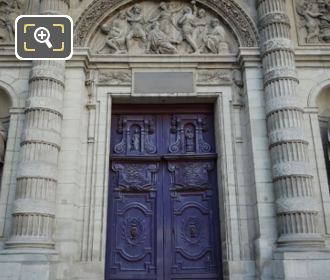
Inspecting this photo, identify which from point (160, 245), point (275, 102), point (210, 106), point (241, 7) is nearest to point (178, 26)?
point (241, 7)

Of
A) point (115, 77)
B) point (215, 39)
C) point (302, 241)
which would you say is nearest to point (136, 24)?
point (115, 77)

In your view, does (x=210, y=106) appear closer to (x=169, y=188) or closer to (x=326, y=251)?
(x=169, y=188)

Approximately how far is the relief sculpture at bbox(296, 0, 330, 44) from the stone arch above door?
4.54 ft

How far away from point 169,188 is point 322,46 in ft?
16.8

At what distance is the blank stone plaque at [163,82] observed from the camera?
9.05 metres

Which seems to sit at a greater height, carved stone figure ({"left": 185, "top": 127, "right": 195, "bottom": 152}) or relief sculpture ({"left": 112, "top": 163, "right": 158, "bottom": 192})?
carved stone figure ({"left": 185, "top": 127, "right": 195, "bottom": 152})

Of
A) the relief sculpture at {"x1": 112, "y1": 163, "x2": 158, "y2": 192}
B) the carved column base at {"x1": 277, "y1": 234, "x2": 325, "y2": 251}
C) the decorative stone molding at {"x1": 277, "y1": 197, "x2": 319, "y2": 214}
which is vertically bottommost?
the carved column base at {"x1": 277, "y1": 234, "x2": 325, "y2": 251}

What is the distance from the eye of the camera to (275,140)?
8039mm

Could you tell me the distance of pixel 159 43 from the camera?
30.7 feet

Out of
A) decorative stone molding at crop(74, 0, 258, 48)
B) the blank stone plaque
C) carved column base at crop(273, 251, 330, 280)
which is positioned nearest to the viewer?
carved column base at crop(273, 251, 330, 280)

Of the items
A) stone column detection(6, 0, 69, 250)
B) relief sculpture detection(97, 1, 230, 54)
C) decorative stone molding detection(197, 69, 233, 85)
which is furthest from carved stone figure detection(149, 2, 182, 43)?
stone column detection(6, 0, 69, 250)

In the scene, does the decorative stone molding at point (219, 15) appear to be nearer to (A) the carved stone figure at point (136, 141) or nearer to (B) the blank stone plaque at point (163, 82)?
(B) the blank stone plaque at point (163, 82)

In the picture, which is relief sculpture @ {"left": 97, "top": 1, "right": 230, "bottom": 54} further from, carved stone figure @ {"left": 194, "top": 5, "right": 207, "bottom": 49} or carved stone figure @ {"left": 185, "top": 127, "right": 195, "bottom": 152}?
carved stone figure @ {"left": 185, "top": 127, "right": 195, "bottom": 152}

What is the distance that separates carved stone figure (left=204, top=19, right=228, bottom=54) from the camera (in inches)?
371
